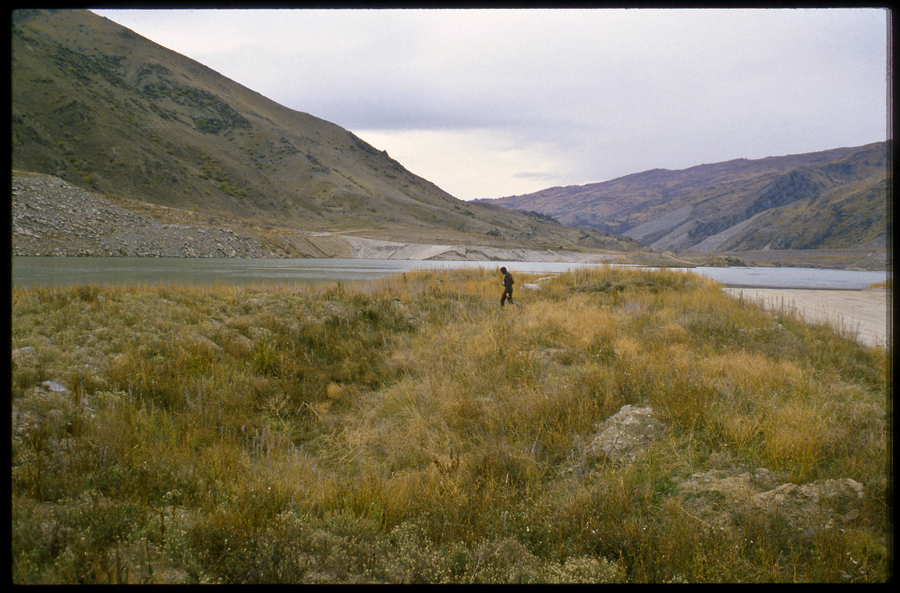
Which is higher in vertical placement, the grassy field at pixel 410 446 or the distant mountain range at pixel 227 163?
the distant mountain range at pixel 227 163

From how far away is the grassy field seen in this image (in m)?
2.72

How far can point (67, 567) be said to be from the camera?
2.34 m

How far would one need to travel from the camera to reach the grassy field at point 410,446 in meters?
2.72

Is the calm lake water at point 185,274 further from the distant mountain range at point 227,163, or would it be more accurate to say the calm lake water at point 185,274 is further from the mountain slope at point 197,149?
the mountain slope at point 197,149

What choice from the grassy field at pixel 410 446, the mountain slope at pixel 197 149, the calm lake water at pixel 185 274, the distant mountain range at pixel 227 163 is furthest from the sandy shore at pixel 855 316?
the mountain slope at pixel 197 149

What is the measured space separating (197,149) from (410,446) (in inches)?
3969

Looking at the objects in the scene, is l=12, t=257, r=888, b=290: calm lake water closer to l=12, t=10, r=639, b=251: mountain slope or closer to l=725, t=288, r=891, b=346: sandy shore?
l=725, t=288, r=891, b=346: sandy shore

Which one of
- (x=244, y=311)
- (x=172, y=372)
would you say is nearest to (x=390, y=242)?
(x=244, y=311)

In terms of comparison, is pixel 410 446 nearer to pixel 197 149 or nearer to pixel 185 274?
pixel 185 274

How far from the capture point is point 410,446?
4695mm

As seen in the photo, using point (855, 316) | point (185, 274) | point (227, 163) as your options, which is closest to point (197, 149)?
point (227, 163)

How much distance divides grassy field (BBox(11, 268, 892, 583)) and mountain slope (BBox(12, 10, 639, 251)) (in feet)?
215

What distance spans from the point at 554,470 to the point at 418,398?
2.45 m

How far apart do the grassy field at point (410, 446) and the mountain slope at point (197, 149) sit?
65604mm
